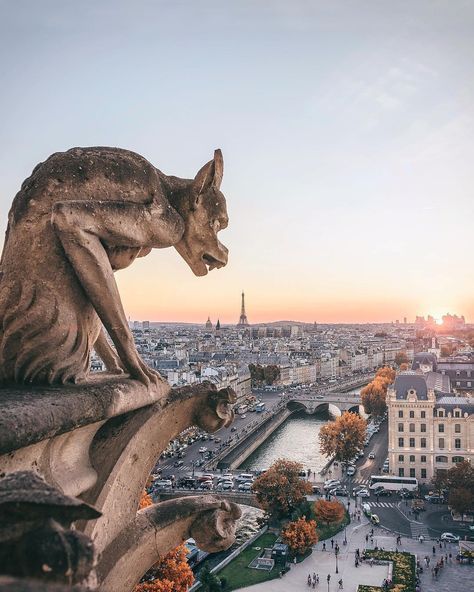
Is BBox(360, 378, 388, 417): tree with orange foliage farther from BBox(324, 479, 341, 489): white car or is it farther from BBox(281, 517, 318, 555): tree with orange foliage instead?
BBox(281, 517, 318, 555): tree with orange foliage

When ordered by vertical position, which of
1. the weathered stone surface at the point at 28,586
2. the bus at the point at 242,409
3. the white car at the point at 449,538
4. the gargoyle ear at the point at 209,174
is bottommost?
the white car at the point at 449,538

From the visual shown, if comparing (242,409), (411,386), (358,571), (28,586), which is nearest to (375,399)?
(242,409)

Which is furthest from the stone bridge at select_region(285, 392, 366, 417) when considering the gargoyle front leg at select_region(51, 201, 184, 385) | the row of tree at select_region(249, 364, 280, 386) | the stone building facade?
the gargoyle front leg at select_region(51, 201, 184, 385)

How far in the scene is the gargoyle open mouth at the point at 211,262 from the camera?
3.94m

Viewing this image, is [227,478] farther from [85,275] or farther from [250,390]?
[250,390]

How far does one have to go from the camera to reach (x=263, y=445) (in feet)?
147

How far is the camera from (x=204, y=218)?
149 inches

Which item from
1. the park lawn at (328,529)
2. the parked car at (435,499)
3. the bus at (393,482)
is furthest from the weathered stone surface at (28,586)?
the bus at (393,482)

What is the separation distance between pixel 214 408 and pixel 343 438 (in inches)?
1339

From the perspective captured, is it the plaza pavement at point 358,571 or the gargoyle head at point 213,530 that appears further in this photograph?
the plaza pavement at point 358,571

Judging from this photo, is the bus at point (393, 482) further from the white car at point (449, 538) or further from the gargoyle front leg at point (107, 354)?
the gargoyle front leg at point (107, 354)

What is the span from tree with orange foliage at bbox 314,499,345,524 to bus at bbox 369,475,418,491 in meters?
7.01

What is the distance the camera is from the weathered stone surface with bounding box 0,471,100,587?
1319 millimetres

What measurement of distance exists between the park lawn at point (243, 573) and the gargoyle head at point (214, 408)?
1706 cm
